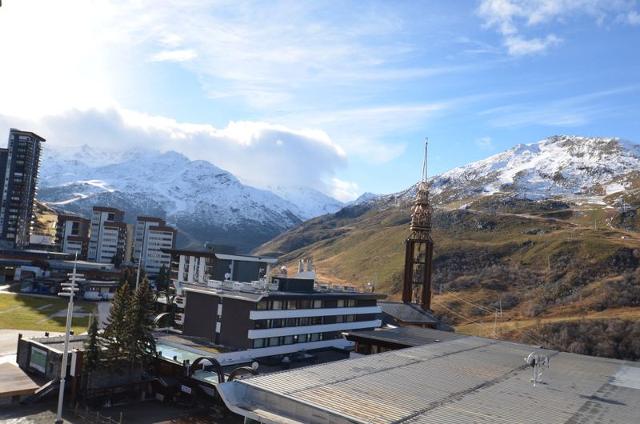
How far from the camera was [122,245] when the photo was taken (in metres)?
176

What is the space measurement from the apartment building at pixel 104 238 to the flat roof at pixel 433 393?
503 feet

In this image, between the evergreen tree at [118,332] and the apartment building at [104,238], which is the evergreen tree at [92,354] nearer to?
the evergreen tree at [118,332]

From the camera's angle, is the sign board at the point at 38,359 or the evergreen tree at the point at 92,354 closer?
the evergreen tree at the point at 92,354

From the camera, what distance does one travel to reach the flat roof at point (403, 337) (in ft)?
166

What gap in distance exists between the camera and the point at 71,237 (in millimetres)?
170875

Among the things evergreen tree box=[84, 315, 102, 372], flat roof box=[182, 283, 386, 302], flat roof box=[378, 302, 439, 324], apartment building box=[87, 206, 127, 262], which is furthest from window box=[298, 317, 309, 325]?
apartment building box=[87, 206, 127, 262]

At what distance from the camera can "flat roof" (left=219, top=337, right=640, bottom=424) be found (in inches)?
967

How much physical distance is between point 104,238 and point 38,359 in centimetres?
13269

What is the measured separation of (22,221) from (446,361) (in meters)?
170

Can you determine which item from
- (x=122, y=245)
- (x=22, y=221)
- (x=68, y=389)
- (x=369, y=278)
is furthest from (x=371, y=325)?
(x=22, y=221)

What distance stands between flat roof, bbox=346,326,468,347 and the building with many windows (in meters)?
8.27

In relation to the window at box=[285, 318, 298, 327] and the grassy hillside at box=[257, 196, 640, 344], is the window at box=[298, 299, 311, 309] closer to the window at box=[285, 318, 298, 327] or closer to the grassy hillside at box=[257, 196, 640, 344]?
the window at box=[285, 318, 298, 327]

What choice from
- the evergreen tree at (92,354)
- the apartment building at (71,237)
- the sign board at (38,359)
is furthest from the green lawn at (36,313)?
the apartment building at (71,237)

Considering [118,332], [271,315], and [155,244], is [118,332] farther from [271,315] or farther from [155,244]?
[155,244]
